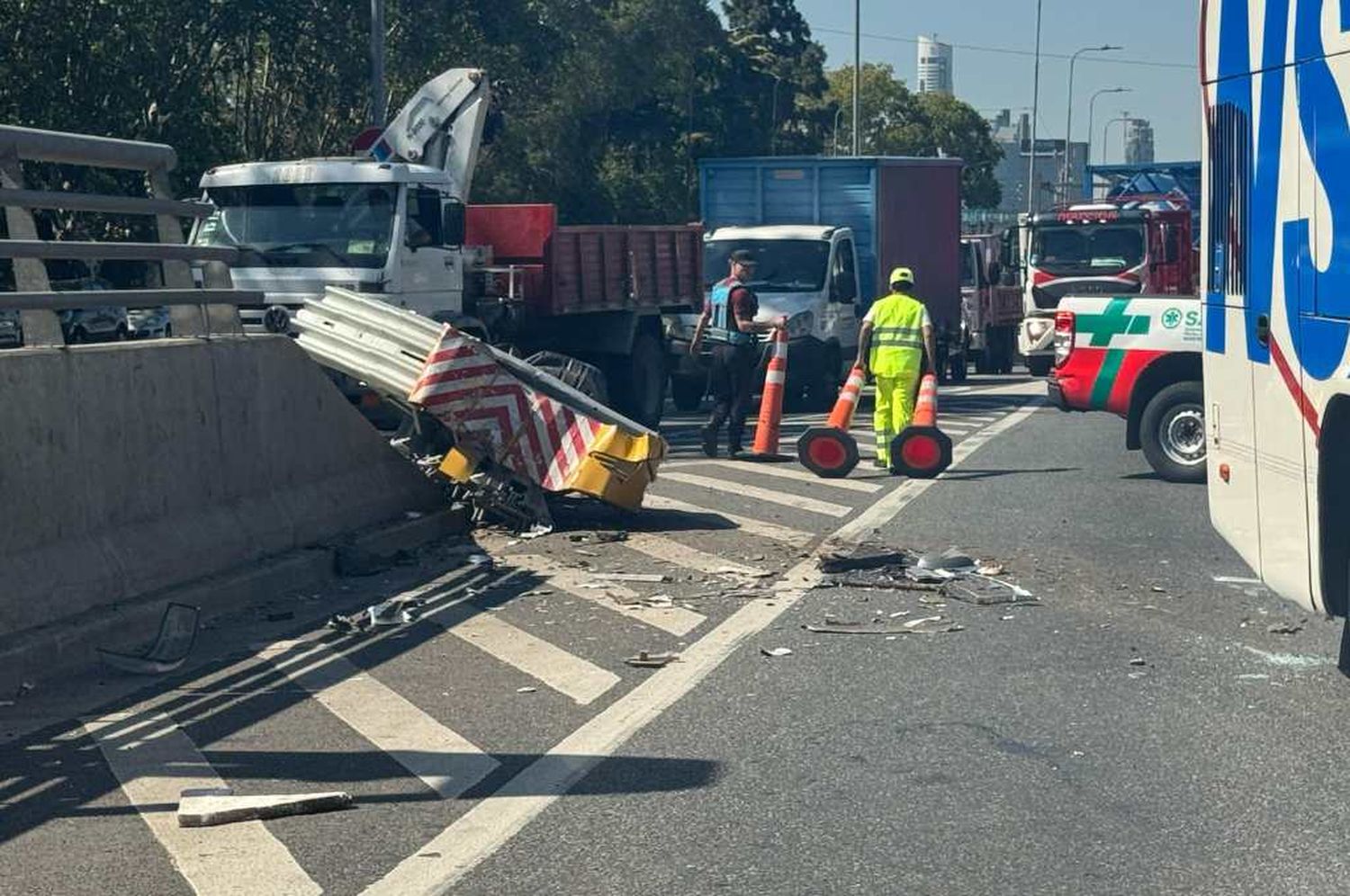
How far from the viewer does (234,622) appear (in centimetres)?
974

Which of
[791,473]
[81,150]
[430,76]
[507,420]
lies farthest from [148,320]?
[430,76]

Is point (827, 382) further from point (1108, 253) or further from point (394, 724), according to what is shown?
point (394, 724)

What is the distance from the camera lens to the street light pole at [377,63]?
107 feet

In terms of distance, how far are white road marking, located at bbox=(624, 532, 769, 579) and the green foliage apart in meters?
9.95

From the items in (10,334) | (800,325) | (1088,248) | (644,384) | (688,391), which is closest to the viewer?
(10,334)

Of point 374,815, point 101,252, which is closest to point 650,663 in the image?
point 374,815

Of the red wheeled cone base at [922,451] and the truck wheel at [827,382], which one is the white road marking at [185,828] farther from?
the truck wheel at [827,382]

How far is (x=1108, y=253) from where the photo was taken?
32.4m

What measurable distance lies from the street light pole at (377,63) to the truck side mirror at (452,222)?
14.6 m

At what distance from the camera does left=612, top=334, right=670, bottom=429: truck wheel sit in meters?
23.0

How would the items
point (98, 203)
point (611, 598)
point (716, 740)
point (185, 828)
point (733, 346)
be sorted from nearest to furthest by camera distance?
point (185, 828) < point (716, 740) < point (98, 203) < point (611, 598) < point (733, 346)

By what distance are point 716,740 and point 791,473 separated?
10393 millimetres

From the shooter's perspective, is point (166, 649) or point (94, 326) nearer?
point (166, 649)

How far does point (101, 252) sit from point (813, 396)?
59.7 feet
